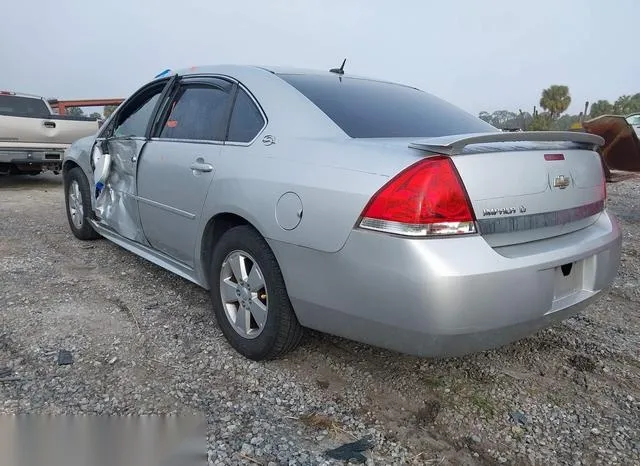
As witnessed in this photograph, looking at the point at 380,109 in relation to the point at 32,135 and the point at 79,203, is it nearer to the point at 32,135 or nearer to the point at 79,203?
the point at 79,203

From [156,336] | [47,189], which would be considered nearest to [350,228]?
[156,336]

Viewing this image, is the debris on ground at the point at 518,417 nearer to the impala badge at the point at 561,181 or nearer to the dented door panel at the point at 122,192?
the impala badge at the point at 561,181

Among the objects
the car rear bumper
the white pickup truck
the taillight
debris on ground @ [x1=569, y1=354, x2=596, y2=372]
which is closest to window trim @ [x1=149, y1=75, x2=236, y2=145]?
the car rear bumper

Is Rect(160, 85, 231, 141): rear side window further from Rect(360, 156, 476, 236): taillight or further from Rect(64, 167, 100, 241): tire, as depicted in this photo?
Rect(64, 167, 100, 241): tire

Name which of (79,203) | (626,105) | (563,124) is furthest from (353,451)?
(626,105)

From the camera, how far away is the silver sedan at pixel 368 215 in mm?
2021

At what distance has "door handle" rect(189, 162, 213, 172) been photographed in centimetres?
292

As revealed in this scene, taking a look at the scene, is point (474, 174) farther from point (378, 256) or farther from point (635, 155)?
point (635, 155)

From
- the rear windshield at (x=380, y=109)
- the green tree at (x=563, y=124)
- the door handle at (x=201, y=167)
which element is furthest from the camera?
the green tree at (x=563, y=124)

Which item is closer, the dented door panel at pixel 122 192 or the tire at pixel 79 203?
the dented door panel at pixel 122 192

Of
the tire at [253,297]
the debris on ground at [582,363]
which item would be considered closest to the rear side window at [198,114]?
the tire at [253,297]

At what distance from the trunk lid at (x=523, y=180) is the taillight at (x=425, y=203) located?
5cm

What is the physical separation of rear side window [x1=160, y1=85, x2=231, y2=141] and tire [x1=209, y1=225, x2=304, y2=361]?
69cm

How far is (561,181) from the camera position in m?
2.36
